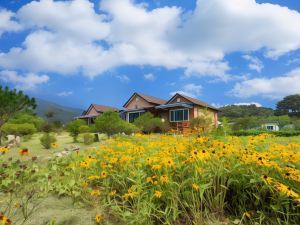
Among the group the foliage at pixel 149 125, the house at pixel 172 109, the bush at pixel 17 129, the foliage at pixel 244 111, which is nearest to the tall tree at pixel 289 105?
the foliage at pixel 244 111

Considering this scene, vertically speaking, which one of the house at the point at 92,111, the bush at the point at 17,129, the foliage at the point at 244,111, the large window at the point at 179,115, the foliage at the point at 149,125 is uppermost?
the foliage at the point at 244,111

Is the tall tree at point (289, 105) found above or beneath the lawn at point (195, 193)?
above

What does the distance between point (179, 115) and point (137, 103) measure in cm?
594

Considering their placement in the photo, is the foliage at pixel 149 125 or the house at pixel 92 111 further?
the house at pixel 92 111

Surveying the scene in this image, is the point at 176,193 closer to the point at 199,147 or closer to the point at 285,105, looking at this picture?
the point at 199,147

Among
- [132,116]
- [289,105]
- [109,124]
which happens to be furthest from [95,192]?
[289,105]

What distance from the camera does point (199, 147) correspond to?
3.83m

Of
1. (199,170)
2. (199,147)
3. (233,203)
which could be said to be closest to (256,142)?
(199,147)

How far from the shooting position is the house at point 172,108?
26.1 m

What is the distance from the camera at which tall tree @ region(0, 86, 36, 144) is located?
13.7m

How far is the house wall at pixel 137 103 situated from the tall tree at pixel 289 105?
1648 inches

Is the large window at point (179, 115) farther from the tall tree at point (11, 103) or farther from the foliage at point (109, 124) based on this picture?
the tall tree at point (11, 103)

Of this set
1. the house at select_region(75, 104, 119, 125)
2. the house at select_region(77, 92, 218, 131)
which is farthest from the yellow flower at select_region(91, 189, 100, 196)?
the house at select_region(75, 104, 119, 125)

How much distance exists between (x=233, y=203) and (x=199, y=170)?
2.24 feet
